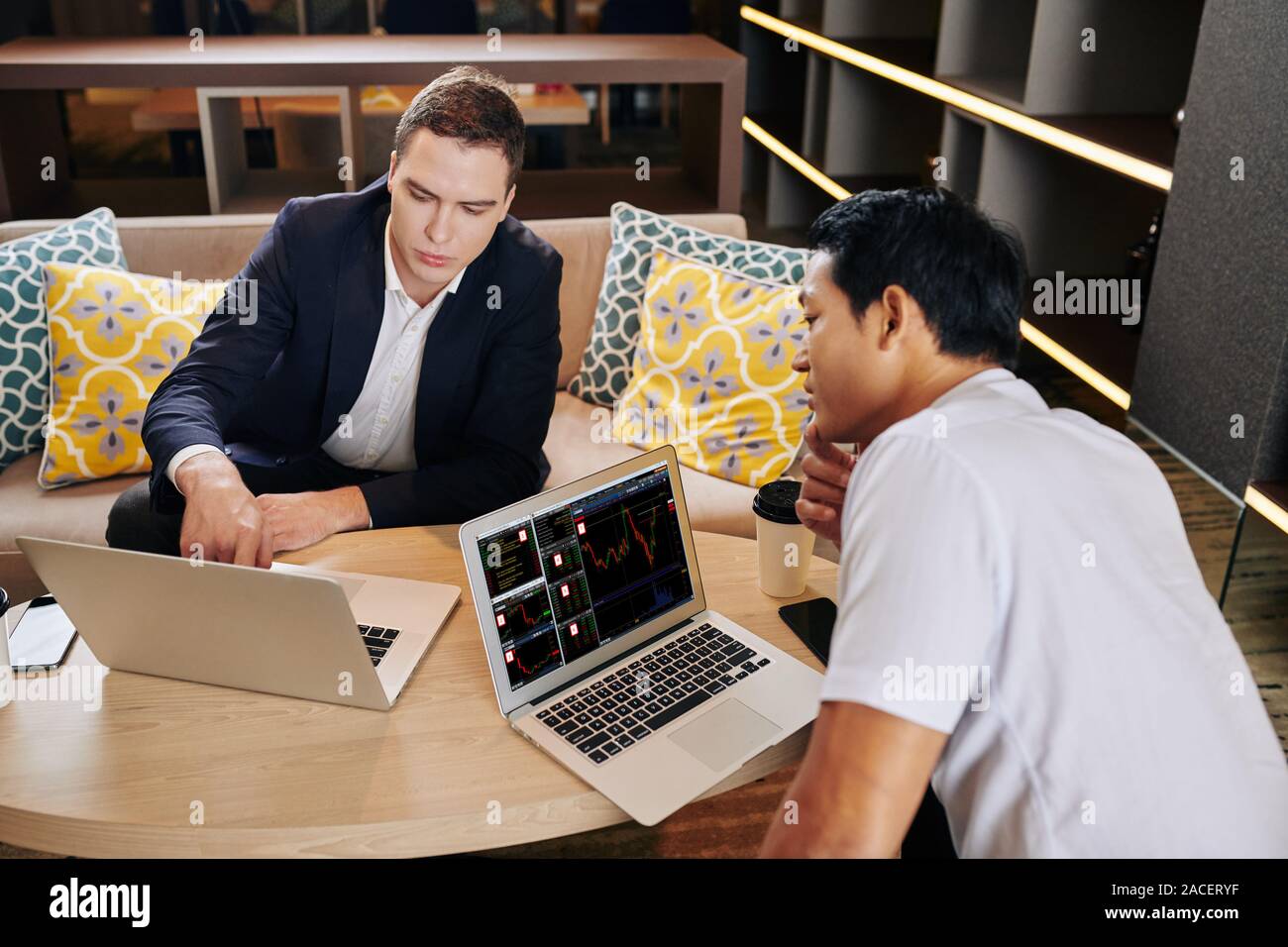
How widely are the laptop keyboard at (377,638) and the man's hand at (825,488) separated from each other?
496 mm

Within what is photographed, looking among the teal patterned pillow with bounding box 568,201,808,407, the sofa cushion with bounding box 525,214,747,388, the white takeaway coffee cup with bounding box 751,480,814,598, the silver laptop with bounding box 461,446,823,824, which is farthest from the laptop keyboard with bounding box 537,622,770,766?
the sofa cushion with bounding box 525,214,747,388

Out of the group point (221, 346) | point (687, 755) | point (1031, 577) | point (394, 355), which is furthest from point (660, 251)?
point (1031, 577)

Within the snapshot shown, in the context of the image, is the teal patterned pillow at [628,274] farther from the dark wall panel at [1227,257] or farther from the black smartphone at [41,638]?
the black smartphone at [41,638]

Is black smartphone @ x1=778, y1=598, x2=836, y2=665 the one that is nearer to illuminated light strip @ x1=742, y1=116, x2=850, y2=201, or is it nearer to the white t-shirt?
the white t-shirt

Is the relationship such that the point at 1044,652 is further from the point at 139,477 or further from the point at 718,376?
the point at 139,477

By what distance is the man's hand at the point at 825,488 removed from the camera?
4.26 ft

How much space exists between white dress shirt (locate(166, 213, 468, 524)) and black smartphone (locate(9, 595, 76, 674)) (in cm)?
61

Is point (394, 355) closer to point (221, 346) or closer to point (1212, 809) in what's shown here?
point (221, 346)

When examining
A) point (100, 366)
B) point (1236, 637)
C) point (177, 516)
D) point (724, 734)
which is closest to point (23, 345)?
point (100, 366)

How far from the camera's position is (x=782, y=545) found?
1.39m

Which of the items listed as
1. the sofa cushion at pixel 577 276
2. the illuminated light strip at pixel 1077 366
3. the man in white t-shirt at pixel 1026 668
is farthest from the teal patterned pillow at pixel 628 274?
the man in white t-shirt at pixel 1026 668

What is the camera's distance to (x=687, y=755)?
111cm

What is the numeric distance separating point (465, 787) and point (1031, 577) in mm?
555
